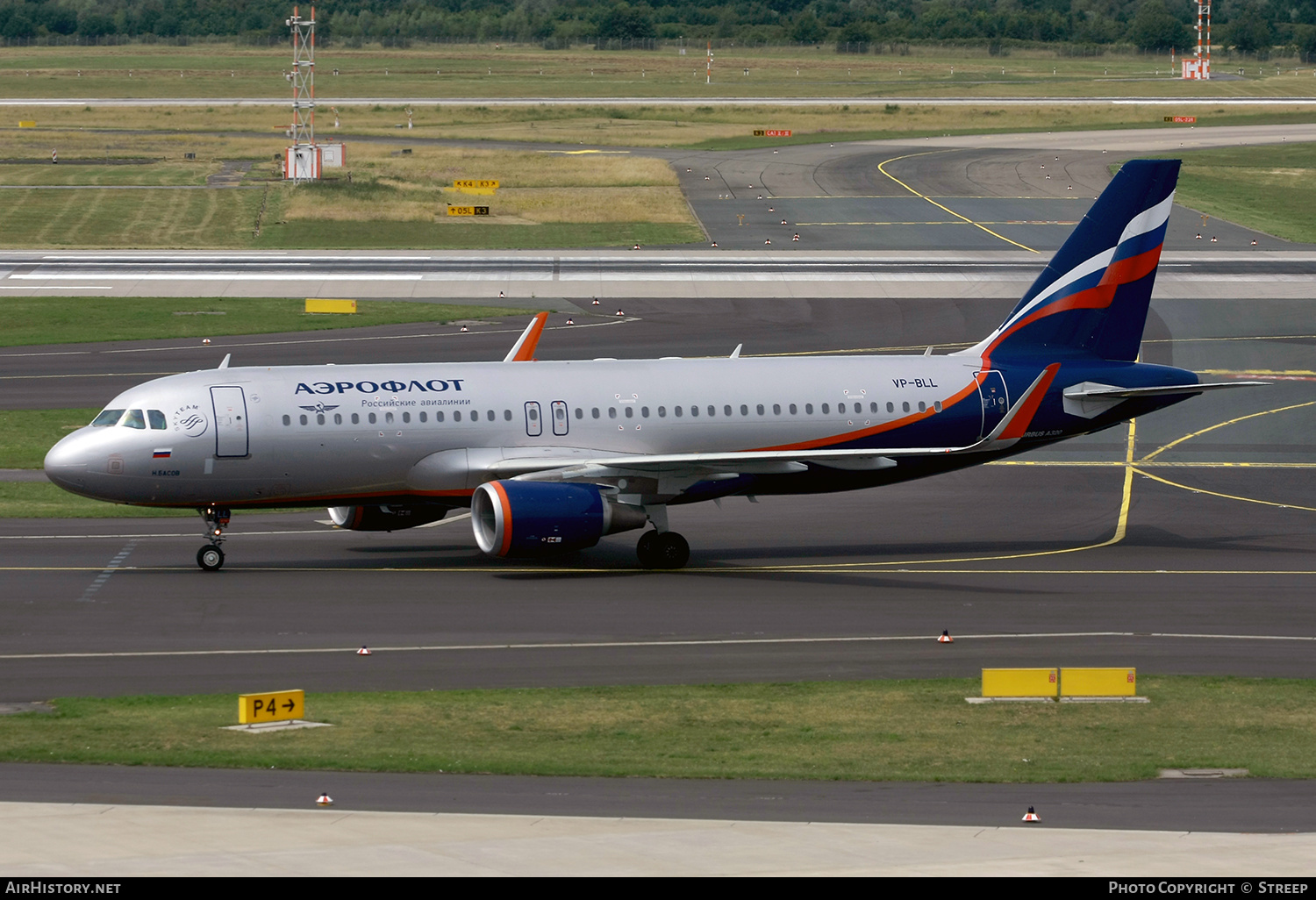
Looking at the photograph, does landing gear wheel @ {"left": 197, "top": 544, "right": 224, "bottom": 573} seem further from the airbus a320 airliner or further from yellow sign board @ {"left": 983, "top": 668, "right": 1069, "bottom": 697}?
yellow sign board @ {"left": 983, "top": 668, "right": 1069, "bottom": 697}

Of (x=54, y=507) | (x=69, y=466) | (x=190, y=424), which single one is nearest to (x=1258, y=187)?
(x=54, y=507)

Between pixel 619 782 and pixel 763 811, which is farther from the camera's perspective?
pixel 619 782

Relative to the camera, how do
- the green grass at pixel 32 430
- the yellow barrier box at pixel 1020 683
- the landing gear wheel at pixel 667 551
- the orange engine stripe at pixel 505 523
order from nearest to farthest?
the yellow barrier box at pixel 1020 683, the orange engine stripe at pixel 505 523, the landing gear wheel at pixel 667 551, the green grass at pixel 32 430

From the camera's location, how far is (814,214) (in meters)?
111

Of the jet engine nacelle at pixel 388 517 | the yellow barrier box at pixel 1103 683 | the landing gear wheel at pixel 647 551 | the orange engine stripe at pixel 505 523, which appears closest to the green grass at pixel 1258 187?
the landing gear wheel at pixel 647 551

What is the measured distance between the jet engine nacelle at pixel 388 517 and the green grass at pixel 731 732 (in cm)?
1213

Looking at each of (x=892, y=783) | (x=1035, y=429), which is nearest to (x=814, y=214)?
(x=1035, y=429)

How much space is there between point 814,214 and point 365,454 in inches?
2963

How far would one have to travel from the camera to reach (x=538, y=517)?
123 ft

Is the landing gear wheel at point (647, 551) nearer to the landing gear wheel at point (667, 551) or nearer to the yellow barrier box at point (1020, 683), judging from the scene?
the landing gear wheel at point (667, 551)

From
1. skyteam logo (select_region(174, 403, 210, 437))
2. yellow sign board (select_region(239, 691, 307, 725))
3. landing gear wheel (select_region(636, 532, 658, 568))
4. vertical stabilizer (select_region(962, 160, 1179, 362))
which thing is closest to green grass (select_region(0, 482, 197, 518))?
skyteam logo (select_region(174, 403, 210, 437))

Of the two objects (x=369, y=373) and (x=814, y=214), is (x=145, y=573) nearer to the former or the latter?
(x=369, y=373)

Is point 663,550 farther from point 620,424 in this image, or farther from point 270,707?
point 270,707

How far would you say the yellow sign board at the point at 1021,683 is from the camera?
28469 millimetres
